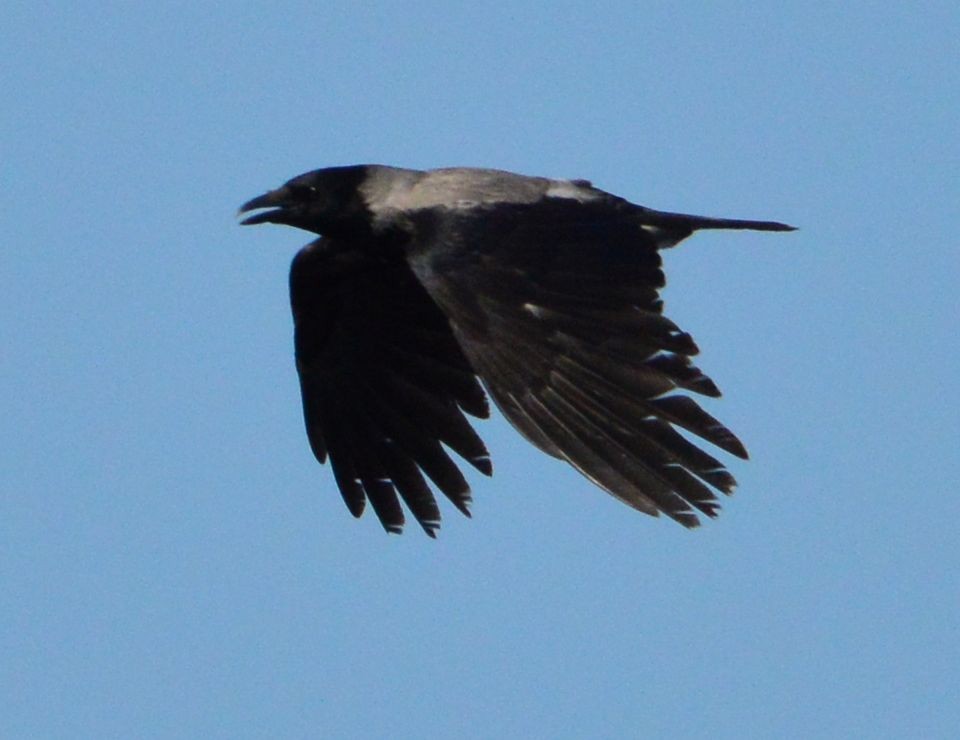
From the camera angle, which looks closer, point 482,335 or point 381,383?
point 482,335

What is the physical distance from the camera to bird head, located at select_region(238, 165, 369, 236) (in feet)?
40.3

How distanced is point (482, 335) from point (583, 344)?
0.48m

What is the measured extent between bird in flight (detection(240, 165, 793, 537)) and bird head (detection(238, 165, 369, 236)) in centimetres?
1

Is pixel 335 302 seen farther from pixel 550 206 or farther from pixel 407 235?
pixel 550 206

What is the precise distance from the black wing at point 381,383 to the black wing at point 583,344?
1.57 m

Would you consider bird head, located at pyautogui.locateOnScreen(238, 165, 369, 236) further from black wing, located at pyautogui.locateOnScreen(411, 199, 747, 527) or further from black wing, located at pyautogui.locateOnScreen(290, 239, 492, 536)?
black wing, located at pyautogui.locateOnScreen(411, 199, 747, 527)

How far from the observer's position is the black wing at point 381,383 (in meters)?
12.4

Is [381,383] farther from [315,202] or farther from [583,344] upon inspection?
[583,344]

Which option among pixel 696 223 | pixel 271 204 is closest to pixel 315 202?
pixel 271 204

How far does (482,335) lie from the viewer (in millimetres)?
10312

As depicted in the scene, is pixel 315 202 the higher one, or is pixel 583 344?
pixel 315 202

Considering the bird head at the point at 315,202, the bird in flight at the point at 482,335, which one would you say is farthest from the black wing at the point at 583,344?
the bird head at the point at 315,202

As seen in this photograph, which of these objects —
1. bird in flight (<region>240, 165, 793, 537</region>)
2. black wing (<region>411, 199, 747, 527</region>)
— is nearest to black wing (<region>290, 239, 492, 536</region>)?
bird in flight (<region>240, 165, 793, 537</region>)

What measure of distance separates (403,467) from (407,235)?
56.0 inches
